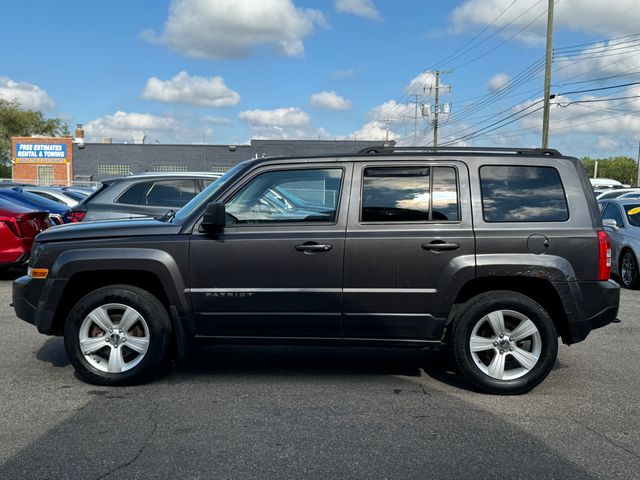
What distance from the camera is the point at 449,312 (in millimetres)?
4652

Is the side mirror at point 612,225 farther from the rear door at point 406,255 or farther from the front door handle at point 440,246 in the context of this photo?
the front door handle at point 440,246

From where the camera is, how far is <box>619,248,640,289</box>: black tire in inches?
396

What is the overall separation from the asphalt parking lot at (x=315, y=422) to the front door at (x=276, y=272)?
544mm

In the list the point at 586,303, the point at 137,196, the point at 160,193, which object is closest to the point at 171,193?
the point at 160,193

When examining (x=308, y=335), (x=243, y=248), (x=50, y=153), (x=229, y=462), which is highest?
(x=50, y=153)

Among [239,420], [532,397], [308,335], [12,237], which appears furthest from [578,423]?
[12,237]

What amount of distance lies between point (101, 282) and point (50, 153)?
46.8 meters

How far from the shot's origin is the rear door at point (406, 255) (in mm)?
4574

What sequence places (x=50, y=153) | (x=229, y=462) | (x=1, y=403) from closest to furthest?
(x=229, y=462) < (x=1, y=403) < (x=50, y=153)

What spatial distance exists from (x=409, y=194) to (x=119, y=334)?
8.48 ft

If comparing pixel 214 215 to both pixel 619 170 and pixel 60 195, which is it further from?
pixel 619 170

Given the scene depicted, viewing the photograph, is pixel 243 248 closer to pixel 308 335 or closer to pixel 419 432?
pixel 308 335

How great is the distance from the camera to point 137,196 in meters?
9.04

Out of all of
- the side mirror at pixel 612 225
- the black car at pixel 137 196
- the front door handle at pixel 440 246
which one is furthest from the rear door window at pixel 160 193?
the side mirror at pixel 612 225
